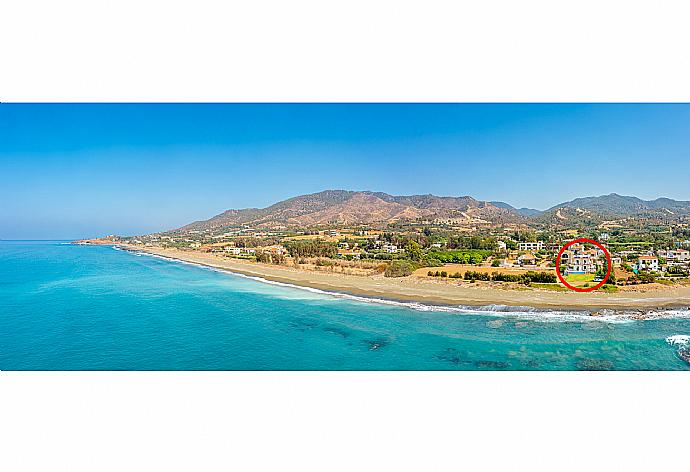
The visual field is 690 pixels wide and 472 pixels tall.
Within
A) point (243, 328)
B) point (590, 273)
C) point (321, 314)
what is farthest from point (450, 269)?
point (243, 328)

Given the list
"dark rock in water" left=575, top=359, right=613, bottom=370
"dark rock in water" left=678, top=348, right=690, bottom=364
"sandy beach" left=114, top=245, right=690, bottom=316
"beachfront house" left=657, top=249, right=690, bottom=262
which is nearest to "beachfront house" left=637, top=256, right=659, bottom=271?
"beachfront house" left=657, top=249, right=690, bottom=262

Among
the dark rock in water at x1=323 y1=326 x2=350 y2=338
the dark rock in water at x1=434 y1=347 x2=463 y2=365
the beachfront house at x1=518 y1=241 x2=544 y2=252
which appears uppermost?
the beachfront house at x1=518 y1=241 x2=544 y2=252

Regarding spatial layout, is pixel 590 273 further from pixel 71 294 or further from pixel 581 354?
pixel 71 294

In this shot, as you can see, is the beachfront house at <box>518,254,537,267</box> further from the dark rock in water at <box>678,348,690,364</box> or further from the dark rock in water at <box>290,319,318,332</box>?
the dark rock in water at <box>290,319,318,332</box>

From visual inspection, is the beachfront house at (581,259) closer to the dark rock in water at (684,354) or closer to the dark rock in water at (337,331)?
the dark rock in water at (684,354)

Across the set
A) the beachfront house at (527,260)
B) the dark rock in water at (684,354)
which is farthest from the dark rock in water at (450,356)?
the beachfront house at (527,260)

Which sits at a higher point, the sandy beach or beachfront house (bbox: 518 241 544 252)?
beachfront house (bbox: 518 241 544 252)
